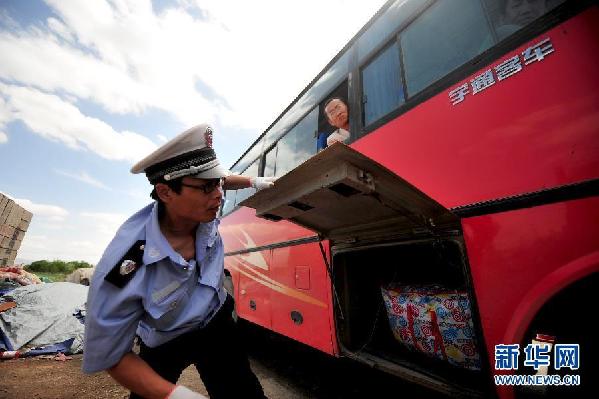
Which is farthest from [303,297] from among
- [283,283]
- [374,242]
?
[374,242]

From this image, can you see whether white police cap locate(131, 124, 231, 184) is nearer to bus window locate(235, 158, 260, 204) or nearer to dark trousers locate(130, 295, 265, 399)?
dark trousers locate(130, 295, 265, 399)

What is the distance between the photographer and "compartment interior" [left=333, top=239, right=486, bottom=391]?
2066 mm

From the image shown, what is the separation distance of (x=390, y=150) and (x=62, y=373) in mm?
4877

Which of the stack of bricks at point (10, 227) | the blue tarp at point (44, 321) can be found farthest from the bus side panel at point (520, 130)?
the stack of bricks at point (10, 227)

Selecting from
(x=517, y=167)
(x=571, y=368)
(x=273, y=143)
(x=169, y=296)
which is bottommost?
(x=571, y=368)

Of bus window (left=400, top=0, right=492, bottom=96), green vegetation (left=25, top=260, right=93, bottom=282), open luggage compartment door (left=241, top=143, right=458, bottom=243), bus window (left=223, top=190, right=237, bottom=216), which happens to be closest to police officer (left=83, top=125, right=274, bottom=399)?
open luggage compartment door (left=241, top=143, right=458, bottom=243)

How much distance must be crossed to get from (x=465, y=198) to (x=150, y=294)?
171 cm

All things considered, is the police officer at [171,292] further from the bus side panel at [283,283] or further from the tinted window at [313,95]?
the tinted window at [313,95]

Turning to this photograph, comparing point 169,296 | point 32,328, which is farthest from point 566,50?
point 32,328

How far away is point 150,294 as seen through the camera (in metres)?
1.34

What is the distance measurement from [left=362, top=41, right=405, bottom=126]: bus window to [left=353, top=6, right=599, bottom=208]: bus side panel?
0.30 m

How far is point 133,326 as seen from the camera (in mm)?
1277

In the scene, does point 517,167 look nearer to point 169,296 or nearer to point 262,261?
point 169,296

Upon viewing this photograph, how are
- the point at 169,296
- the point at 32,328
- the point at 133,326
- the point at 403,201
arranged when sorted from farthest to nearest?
the point at 32,328, the point at 403,201, the point at 169,296, the point at 133,326
